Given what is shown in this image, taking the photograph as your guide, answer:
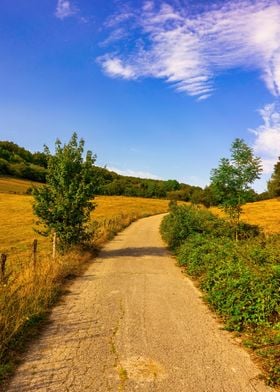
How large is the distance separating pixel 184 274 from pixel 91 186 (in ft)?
22.5

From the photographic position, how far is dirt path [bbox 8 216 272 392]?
554cm

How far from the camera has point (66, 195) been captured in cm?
1880

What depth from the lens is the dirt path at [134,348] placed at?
554 cm

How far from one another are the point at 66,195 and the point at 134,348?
12682 mm

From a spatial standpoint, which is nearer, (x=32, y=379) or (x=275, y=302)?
(x=32, y=379)

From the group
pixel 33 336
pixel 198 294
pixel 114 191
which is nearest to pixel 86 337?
pixel 33 336

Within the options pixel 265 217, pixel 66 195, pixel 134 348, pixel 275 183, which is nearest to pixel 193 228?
pixel 66 195

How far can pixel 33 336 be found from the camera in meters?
7.35

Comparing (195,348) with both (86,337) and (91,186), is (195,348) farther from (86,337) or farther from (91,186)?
(91,186)

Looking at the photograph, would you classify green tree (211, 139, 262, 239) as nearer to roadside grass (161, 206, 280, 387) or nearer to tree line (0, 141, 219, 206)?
roadside grass (161, 206, 280, 387)

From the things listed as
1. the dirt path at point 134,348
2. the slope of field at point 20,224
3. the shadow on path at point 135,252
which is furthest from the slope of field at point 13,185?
the dirt path at point 134,348

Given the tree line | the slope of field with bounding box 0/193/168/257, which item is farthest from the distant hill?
the slope of field with bounding box 0/193/168/257

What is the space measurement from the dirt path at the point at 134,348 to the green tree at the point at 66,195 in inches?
279

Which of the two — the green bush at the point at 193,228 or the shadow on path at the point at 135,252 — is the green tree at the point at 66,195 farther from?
the green bush at the point at 193,228
